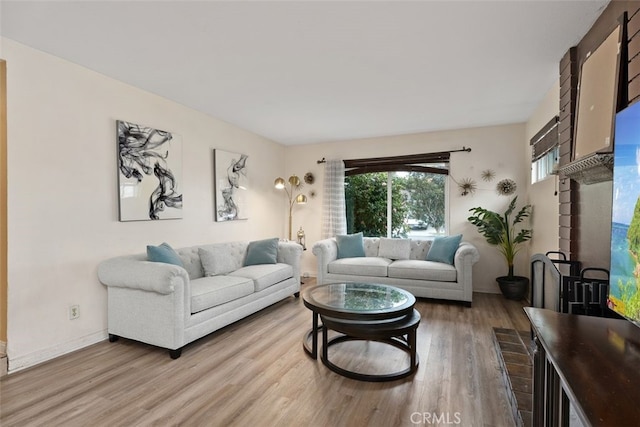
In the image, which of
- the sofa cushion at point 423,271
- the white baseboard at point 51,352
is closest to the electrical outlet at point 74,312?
the white baseboard at point 51,352

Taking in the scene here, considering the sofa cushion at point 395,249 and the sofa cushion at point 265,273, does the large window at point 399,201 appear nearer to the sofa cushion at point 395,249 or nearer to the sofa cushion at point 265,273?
the sofa cushion at point 395,249

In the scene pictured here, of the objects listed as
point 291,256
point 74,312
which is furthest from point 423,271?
point 74,312

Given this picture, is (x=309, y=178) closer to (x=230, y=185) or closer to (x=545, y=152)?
(x=230, y=185)

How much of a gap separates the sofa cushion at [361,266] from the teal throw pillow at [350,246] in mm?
137

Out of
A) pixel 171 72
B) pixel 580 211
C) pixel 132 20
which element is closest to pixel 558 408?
pixel 580 211

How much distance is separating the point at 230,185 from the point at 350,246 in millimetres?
1998

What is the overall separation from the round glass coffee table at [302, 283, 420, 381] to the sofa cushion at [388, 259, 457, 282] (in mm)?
1339

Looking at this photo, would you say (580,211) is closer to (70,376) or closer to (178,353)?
(178,353)

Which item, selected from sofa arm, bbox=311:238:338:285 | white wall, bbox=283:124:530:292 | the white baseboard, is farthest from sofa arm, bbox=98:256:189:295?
white wall, bbox=283:124:530:292

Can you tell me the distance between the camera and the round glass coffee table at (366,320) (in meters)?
2.29

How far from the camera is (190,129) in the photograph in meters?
3.84

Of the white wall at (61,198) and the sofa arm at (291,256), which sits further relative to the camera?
the sofa arm at (291,256)

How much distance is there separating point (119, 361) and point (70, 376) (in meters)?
0.31

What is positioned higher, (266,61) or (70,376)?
(266,61)
